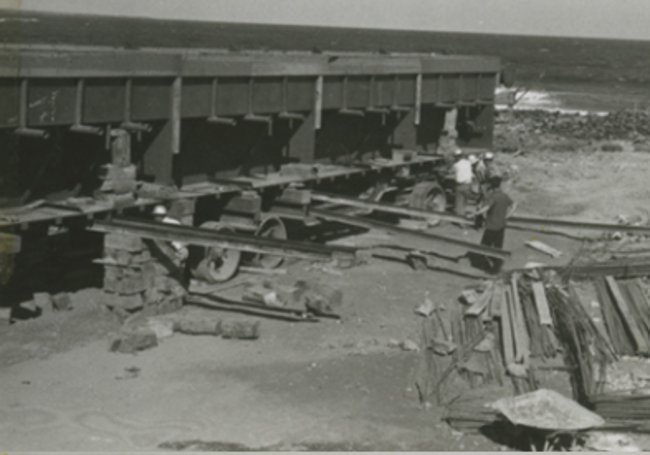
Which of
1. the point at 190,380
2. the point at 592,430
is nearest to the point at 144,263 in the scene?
the point at 190,380

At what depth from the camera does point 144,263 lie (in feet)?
44.1

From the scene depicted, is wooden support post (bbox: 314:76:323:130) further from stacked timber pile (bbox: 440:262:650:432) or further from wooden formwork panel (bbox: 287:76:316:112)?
stacked timber pile (bbox: 440:262:650:432)

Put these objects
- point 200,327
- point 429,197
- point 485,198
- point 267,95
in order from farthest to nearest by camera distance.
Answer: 1. point 429,197
2. point 485,198
3. point 267,95
4. point 200,327

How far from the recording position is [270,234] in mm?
17078

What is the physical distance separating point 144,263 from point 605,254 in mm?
9340

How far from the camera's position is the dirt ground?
9.63 metres

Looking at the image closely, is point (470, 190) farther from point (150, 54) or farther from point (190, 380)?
point (190, 380)

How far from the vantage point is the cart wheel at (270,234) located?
16.8 m

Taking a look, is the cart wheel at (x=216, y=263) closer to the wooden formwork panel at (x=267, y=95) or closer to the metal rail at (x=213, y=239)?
the metal rail at (x=213, y=239)

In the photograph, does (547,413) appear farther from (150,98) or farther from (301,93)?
(301,93)

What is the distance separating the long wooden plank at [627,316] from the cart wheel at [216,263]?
601cm

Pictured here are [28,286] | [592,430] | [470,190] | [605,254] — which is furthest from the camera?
[470,190]

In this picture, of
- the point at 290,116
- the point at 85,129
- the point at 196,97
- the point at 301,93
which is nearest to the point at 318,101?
the point at 301,93

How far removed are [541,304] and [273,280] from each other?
14.8ft
